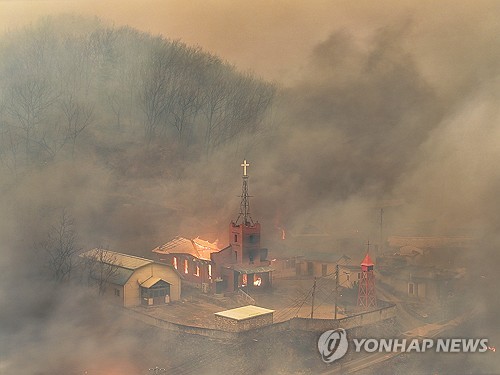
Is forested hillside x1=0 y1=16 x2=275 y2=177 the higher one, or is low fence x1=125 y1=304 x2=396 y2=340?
forested hillside x1=0 y1=16 x2=275 y2=177

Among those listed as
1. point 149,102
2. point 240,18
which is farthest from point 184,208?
point 240,18

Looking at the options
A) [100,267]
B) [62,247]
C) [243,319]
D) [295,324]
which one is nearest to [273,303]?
[295,324]

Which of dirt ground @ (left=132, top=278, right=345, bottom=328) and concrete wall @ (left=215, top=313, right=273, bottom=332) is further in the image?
dirt ground @ (left=132, top=278, right=345, bottom=328)

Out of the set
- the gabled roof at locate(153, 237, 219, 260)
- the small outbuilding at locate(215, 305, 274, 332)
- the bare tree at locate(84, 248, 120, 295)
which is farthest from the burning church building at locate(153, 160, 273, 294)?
the bare tree at locate(84, 248, 120, 295)

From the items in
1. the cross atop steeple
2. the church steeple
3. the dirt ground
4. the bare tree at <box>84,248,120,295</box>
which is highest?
the cross atop steeple

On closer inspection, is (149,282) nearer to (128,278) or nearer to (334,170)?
(128,278)

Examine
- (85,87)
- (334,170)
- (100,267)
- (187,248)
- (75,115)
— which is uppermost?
(85,87)

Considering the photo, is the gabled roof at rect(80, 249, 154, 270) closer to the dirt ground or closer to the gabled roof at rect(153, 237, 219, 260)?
the gabled roof at rect(153, 237, 219, 260)

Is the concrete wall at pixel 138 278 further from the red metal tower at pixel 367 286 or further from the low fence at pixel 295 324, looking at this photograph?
the red metal tower at pixel 367 286
